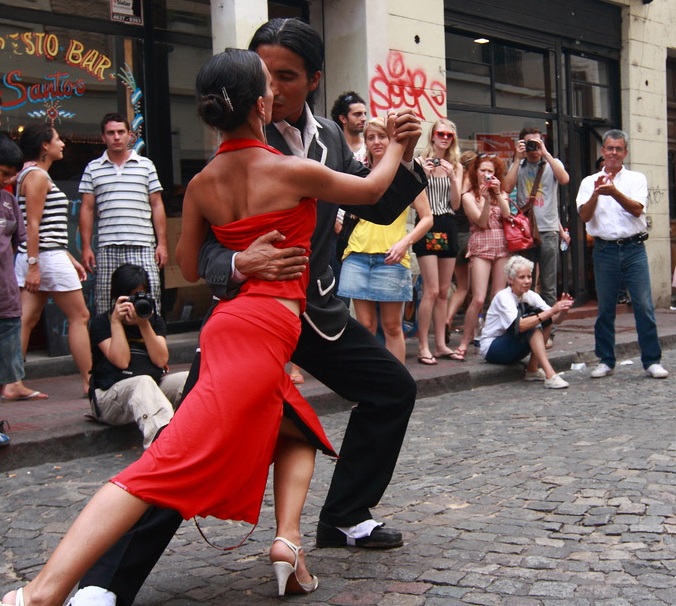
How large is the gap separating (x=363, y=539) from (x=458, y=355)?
17.5 feet

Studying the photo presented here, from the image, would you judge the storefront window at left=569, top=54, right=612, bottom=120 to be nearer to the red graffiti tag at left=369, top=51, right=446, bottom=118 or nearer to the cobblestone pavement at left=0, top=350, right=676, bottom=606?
the red graffiti tag at left=369, top=51, right=446, bottom=118

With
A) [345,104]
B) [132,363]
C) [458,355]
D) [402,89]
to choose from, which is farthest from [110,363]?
[402,89]

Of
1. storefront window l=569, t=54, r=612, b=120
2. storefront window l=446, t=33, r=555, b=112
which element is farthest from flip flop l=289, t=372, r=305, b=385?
storefront window l=569, t=54, r=612, b=120

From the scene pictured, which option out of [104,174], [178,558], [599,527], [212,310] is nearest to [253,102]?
[212,310]

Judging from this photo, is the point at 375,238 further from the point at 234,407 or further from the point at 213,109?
the point at 234,407

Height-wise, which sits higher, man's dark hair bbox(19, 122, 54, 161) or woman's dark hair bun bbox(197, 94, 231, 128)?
man's dark hair bbox(19, 122, 54, 161)

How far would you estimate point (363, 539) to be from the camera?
3.83 meters

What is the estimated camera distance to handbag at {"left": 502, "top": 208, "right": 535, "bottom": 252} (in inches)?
374

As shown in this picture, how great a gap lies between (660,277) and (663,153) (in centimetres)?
186

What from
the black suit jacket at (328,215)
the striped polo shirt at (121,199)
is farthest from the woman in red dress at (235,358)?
the striped polo shirt at (121,199)

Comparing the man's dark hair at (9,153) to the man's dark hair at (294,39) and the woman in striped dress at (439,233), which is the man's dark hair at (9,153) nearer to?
the man's dark hair at (294,39)

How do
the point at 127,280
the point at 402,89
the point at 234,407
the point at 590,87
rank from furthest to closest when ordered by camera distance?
1. the point at 590,87
2. the point at 402,89
3. the point at 127,280
4. the point at 234,407

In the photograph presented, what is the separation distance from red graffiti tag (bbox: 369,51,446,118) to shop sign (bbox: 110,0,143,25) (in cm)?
246

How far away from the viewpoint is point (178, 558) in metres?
3.89
